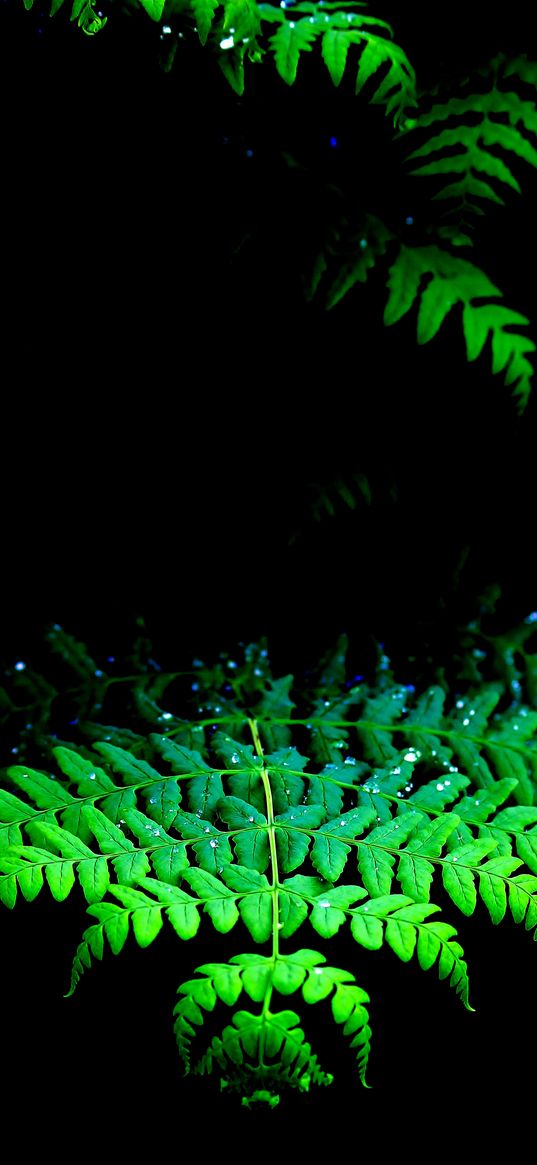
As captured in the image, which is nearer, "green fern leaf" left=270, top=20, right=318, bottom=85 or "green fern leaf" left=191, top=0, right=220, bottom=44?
"green fern leaf" left=191, top=0, right=220, bottom=44

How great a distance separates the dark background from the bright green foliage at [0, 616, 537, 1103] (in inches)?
7.3

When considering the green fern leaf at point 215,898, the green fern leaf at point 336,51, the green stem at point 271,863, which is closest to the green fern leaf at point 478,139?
the green fern leaf at point 336,51

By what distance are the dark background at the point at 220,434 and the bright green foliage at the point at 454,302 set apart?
179 millimetres

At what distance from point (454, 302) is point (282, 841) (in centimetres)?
96

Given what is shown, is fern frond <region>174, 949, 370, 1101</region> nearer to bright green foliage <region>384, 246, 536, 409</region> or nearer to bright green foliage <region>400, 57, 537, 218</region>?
bright green foliage <region>384, 246, 536, 409</region>

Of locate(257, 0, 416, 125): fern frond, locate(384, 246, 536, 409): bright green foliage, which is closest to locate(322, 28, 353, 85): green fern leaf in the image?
locate(257, 0, 416, 125): fern frond

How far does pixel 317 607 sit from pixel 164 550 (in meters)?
0.36

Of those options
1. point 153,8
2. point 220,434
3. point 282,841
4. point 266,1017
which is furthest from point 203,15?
point 266,1017

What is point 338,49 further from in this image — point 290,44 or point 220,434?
point 220,434

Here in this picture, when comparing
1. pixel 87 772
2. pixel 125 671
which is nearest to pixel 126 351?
pixel 125 671

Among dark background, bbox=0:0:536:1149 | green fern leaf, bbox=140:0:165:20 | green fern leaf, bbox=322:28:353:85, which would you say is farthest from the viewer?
dark background, bbox=0:0:536:1149

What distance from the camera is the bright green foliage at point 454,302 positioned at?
1.50 m

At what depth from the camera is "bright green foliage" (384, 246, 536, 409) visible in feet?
4.94

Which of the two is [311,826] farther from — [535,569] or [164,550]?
[535,569]
